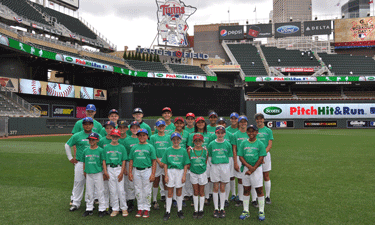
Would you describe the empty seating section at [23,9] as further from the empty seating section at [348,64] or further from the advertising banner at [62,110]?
→ the empty seating section at [348,64]

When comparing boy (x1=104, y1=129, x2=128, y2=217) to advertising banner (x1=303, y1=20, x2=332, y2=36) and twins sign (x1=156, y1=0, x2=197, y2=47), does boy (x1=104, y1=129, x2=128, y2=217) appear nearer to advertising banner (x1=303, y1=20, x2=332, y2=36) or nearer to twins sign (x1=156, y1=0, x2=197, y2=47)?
twins sign (x1=156, y1=0, x2=197, y2=47)

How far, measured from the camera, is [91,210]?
546cm

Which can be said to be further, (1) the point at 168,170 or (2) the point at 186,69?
(2) the point at 186,69

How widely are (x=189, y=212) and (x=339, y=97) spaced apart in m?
40.8

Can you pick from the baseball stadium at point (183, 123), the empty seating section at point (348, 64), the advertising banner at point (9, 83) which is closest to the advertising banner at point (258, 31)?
the baseball stadium at point (183, 123)

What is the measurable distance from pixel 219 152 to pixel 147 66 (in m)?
34.9

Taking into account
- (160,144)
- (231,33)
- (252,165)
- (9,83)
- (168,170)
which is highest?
(231,33)

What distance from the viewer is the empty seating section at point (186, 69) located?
4075cm

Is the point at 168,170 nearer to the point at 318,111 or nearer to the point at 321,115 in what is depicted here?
the point at 318,111

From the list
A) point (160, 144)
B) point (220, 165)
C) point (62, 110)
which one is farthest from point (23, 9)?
point (220, 165)

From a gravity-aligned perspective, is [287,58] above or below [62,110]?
above

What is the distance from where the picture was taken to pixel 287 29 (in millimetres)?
50688

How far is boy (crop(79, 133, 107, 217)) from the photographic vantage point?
5379 mm

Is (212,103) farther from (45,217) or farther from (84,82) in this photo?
(45,217)
